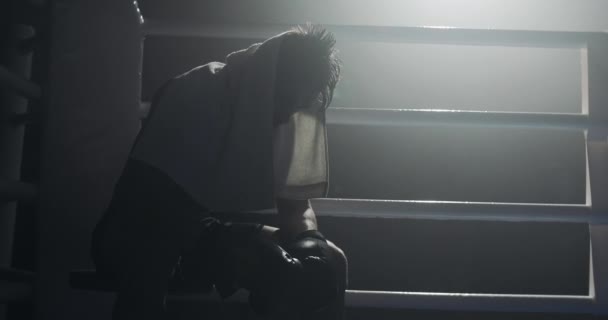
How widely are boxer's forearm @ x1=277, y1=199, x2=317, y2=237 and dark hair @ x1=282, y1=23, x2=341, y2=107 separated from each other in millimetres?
282

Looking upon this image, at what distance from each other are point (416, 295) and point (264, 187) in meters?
0.50

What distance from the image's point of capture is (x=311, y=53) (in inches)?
42.4

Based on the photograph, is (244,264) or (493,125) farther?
(493,125)

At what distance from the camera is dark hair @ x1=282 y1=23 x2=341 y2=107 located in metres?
1.07

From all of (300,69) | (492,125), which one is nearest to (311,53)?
(300,69)

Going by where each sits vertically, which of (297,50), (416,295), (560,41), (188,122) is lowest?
(416,295)

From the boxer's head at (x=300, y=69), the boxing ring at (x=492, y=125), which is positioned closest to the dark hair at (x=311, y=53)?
the boxer's head at (x=300, y=69)

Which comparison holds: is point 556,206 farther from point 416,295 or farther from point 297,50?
point 297,50

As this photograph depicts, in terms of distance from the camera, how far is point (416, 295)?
1295mm

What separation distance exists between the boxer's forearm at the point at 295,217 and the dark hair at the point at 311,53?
28 cm

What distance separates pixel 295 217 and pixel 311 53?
1.17 feet

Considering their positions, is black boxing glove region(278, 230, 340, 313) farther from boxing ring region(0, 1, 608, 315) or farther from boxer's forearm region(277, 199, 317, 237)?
boxing ring region(0, 1, 608, 315)

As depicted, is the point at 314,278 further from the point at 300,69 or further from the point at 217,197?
the point at 300,69

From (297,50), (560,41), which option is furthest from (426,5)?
(297,50)
